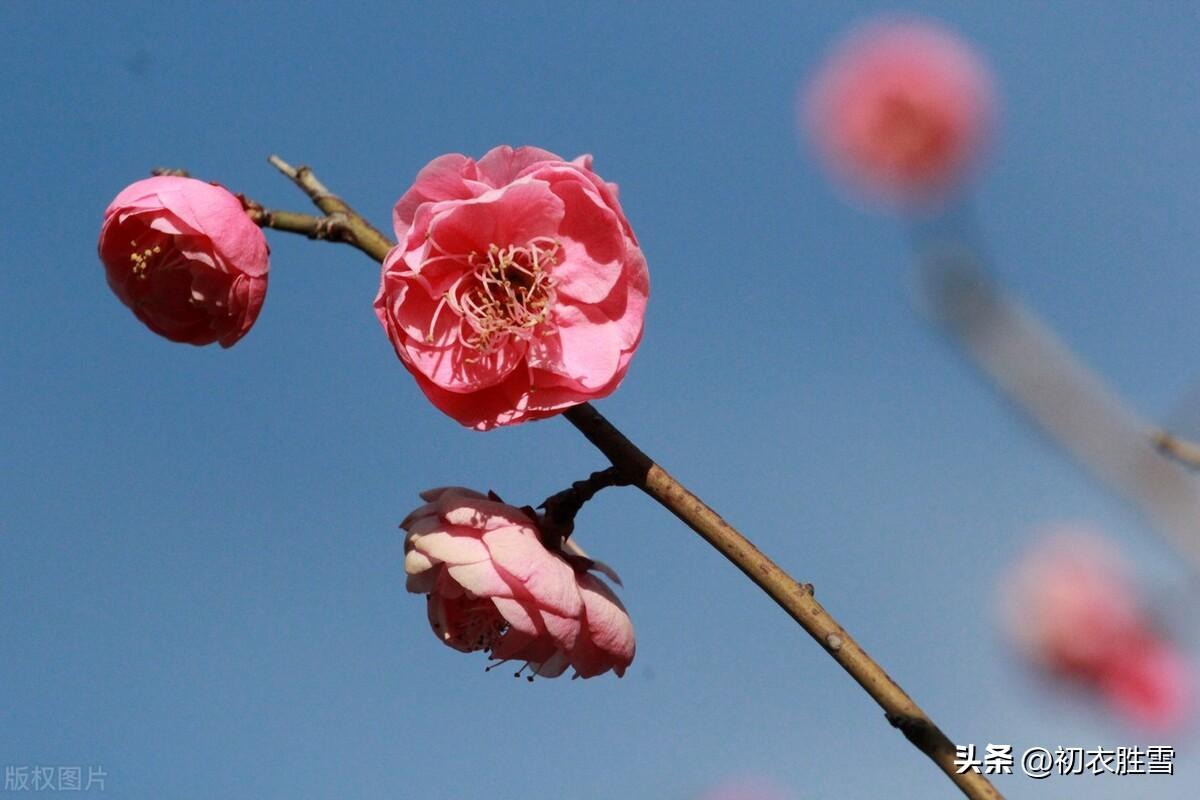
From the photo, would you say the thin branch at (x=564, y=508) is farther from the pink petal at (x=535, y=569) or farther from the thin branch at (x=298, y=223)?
the thin branch at (x=298, y=223)

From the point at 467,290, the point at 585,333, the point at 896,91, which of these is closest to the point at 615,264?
the point at 585,333

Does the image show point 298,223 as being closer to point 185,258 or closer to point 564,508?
point 185,258

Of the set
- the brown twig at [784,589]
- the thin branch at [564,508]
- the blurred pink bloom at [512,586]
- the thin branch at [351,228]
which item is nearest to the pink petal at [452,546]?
the blurred pink bloom at [512,586]

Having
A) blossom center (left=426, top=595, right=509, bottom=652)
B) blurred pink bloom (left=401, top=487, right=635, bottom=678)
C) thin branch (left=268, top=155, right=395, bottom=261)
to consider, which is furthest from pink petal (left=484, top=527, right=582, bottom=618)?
thin branch (left=268, top=155, right=395, bottom=261)

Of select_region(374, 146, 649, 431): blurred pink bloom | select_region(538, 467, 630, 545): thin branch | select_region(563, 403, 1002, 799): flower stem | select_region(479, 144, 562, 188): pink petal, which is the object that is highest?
select_region(479, 144, 562, 188): pink petal

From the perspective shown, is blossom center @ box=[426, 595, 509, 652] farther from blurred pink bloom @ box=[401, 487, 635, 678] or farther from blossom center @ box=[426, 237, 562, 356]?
blossom center @ box=[426, 237, 562, 356]

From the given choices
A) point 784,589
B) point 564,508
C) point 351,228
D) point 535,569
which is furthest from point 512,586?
point 351,228
